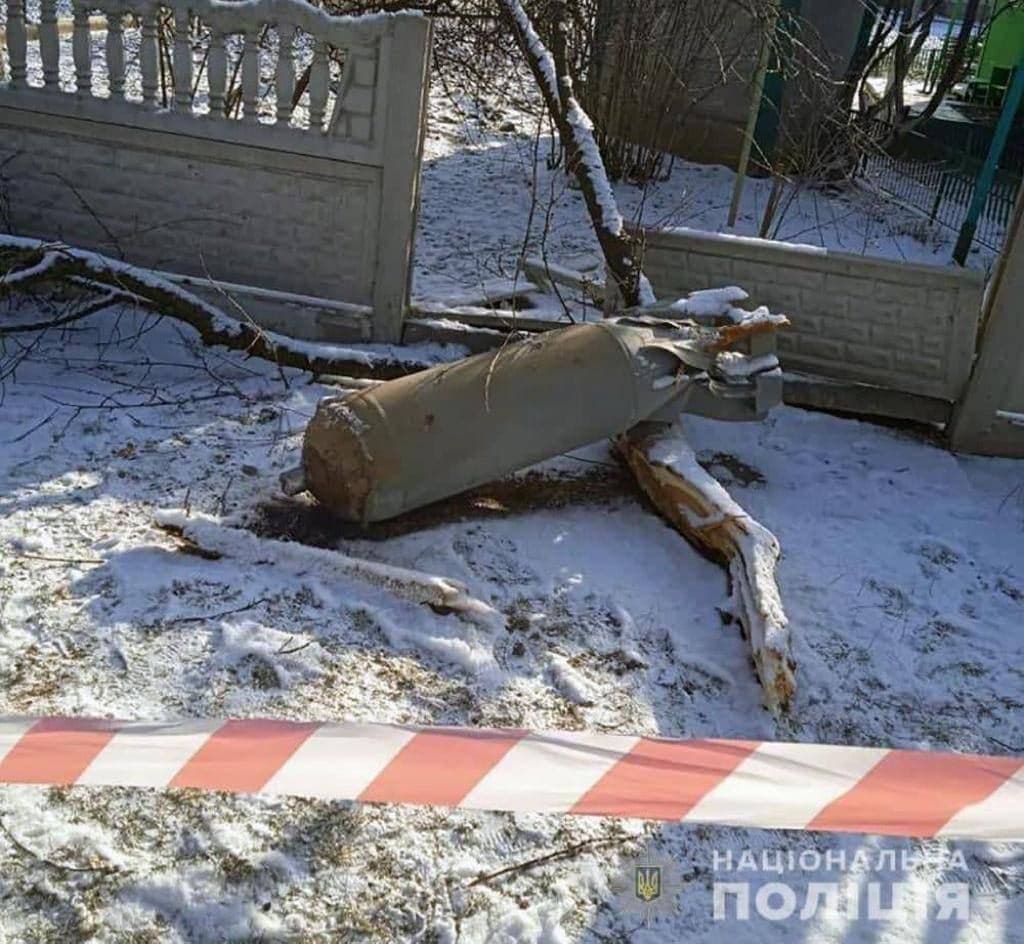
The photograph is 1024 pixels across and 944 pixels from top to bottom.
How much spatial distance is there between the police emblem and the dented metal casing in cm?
184

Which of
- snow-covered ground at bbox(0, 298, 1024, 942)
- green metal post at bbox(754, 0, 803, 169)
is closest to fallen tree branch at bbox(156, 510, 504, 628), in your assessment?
snow-covered ground at bbox(0, 298, 1024, 942)

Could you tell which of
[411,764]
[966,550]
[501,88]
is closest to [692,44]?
[501,88]

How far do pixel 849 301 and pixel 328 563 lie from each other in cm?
325

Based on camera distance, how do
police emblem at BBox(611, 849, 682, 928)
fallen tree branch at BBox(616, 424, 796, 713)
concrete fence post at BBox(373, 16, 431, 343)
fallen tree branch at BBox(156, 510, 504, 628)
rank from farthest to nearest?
1. concrete fence post at BBox(373, 16, 431, 343)
2. fallen tree branch at BBox(156, 510, 504, 628)
3. fallen tree branch at BBox(616, 424, 796, 713)
4. police emblem at BBox(611, 849, 682, 928)

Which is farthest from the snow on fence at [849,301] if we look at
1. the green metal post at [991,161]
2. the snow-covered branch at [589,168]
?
the green metal post at [991,161]

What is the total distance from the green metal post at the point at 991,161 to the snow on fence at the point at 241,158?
4490 mm

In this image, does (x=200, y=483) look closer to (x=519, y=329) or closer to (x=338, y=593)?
(x=338, y=593)

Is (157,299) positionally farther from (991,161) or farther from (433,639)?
(991,161)

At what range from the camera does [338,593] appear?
3951 mm

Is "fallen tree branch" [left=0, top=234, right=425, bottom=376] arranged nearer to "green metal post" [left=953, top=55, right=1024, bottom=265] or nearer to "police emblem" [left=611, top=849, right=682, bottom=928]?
"police emblem" [left=611, top=849, right=682, bottom=928]

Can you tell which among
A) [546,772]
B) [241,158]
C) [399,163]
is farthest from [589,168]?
[546,772]

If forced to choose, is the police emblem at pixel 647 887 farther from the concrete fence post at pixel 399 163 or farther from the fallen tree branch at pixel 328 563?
the concrete fence post at pixel 399 163

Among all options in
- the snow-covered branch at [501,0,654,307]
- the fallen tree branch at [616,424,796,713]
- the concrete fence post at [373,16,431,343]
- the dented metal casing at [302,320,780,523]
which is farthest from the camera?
the snow-covered branch at [501,0,654,307]

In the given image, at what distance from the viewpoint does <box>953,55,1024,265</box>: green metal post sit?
750cm
